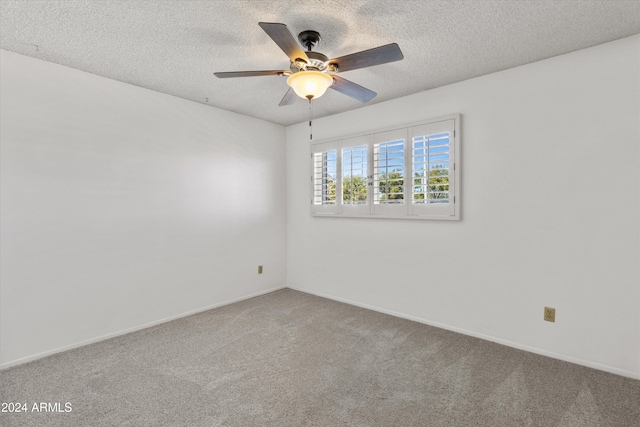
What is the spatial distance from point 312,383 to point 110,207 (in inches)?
91.7

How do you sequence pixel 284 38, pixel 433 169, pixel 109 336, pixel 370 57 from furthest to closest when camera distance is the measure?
pixel 433 169, pixel 109 336, pixel 370 57, pixel 284 38

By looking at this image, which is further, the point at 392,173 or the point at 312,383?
the point at 392,173

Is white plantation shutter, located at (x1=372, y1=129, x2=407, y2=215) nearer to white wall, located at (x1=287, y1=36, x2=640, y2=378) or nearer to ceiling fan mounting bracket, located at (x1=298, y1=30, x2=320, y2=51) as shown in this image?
white wall, located at (x1=287, y1=36, x2=640, y2=378)

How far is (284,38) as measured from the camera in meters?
1.67

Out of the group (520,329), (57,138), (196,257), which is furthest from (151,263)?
(520,329)

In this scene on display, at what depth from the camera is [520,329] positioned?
2.62m

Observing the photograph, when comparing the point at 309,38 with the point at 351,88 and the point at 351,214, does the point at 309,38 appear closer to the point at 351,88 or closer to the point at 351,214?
the point at 351,88

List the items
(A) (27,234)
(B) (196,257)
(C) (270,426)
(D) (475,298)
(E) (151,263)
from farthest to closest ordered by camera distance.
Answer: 1. (B) (196,257)
2. (E) (151,263)
3. (D) (475,298)
4. (A) (27,234)
5. (C) (270,426)

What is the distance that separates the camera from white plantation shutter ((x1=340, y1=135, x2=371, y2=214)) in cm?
362

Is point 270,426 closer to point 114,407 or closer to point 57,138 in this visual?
point 114,407

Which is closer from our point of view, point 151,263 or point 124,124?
A: point 124,124

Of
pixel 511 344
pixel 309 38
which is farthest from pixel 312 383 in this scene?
pixel 309 38

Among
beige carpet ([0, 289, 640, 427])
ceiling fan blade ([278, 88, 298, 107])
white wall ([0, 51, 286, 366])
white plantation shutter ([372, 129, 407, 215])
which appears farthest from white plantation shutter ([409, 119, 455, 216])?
white wall ([0, 51, 286, 366])

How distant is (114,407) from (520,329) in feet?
9.85
